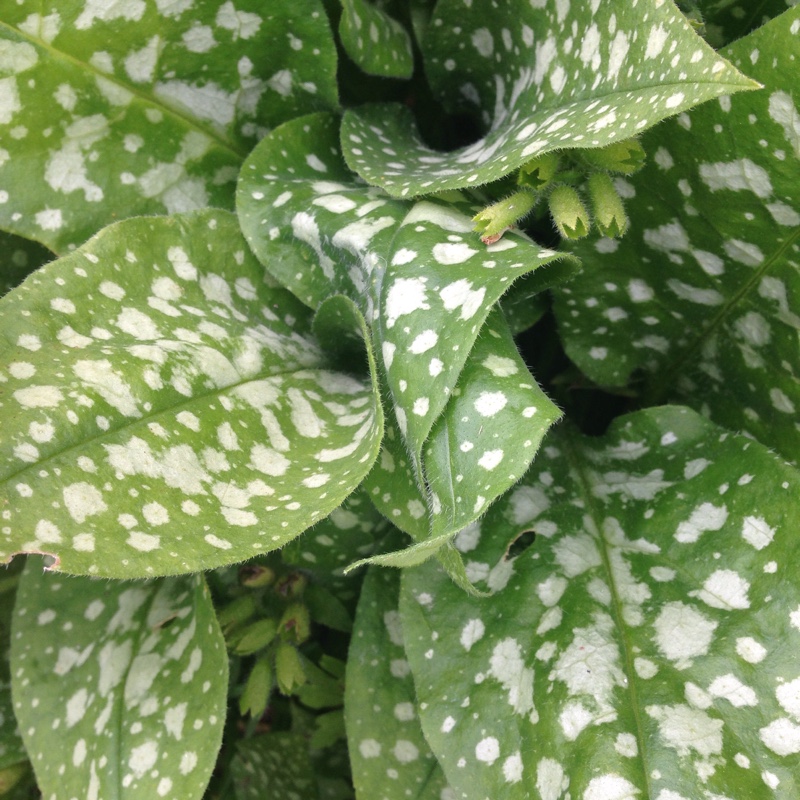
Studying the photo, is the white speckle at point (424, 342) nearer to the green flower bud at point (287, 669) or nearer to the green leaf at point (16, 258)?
the green flower bud at point (287, 669)

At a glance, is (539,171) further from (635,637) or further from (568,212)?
(635,637)

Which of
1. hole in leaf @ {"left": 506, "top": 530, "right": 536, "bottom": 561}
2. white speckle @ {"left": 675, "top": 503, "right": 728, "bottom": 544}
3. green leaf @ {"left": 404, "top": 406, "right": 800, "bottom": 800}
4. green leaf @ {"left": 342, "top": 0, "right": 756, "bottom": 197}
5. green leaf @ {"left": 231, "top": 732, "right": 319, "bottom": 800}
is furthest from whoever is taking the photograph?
green leaf @ {"left": 231, "top": 732, "right": 319, "bottom": 800}

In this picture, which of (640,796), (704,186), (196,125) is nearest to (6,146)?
(196,125)

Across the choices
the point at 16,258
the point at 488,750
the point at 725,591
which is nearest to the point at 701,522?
the point at 725,591

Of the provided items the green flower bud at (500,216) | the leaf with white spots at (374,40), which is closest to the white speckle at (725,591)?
the green flower bud at (500,216)

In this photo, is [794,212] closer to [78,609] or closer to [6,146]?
[6,146]

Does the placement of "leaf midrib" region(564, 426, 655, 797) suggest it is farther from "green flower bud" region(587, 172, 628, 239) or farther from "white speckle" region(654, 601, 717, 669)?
"green flower bud" region(587, 172, 628, 239)

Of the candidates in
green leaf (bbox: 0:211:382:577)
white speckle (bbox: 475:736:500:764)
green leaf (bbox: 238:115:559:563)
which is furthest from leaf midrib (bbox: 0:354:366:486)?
white speckle (bbox: 475:736:500:764)
